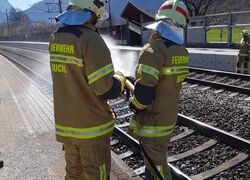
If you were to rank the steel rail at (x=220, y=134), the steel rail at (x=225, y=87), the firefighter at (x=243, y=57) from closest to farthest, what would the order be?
the steel rail at (x=220, y=134) < the steel rail at (x=225, y=87) < the firefighter at (x=243, y=57)

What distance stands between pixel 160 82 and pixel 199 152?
2415 millimetres

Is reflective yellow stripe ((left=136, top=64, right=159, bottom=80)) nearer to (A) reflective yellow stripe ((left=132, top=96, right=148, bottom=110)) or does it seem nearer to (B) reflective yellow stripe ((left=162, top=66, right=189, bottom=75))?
(B) reflective yellow stripe ((left=162, top=66, right=189, bottom=75))

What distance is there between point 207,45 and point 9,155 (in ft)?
64.0

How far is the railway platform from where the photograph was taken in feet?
13.2

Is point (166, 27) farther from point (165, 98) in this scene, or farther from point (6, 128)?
point (6, 128)

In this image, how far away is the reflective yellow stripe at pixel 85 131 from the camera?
266cm

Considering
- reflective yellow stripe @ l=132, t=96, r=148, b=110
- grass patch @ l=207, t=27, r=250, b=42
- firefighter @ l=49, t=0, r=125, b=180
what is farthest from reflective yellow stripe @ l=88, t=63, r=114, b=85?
grass patch @ l=207, t=27, r=250, b=42

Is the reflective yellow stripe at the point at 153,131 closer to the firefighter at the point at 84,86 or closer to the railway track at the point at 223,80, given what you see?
the firefighter at the point at 84,86

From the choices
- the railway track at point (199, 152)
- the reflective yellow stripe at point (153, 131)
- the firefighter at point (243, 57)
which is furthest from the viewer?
the firefighter at point (243, 57)

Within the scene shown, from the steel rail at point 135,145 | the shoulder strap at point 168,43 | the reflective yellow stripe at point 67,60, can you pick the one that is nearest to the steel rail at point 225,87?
the steel rail at point 135,145

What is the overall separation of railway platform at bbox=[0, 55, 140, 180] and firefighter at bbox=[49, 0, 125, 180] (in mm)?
1208

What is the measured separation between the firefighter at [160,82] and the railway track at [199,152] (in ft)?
3.74

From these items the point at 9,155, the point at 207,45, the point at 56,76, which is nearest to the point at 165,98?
the point at 56,76

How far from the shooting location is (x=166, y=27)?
8.75 feet
